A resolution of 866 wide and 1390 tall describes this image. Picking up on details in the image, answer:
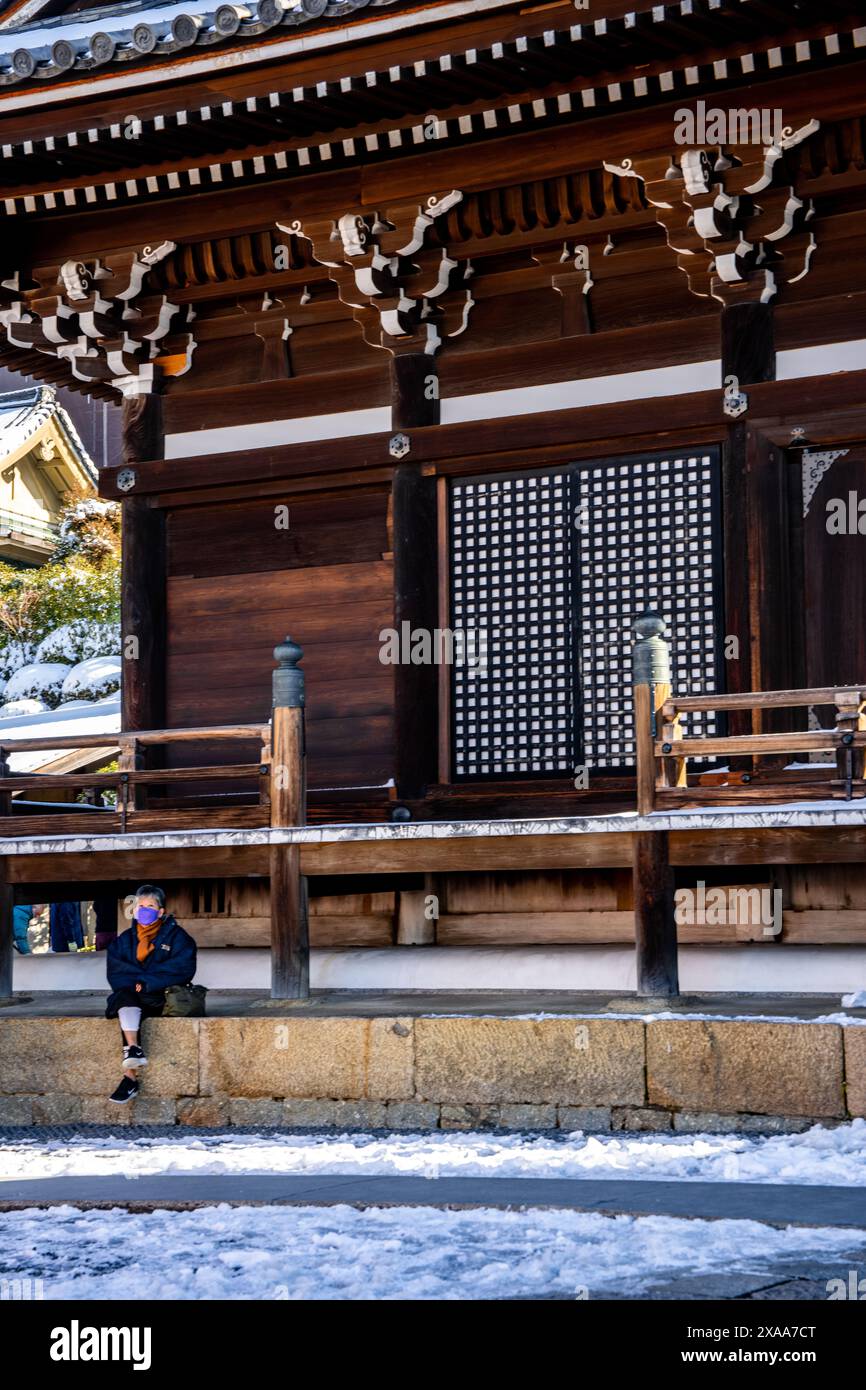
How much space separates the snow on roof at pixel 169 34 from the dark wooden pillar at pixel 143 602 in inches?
116

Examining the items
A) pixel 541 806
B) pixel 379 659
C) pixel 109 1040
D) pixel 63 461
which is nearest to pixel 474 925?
pixel 541 806

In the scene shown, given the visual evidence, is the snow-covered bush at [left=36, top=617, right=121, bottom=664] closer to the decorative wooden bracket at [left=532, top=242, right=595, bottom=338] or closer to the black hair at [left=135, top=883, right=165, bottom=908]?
the decorative wooden bracket at [left=532, top=242, right=595, bottom=338]

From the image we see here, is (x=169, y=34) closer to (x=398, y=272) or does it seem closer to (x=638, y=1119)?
(x=398, y=272)

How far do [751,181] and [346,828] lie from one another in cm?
504

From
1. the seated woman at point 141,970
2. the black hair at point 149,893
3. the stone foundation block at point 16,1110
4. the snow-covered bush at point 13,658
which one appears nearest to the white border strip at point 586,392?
the black hair at point 149,893

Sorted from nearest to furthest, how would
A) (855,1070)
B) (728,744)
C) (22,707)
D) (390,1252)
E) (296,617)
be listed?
1. (390,1252)
2. (855,1070)
3. (728,744)
4. (296,617)
5. (22,707)

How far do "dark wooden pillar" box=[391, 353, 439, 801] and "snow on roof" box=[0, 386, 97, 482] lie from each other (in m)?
22.6

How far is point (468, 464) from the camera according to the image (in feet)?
42.2

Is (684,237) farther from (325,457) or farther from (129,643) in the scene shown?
(129,643)

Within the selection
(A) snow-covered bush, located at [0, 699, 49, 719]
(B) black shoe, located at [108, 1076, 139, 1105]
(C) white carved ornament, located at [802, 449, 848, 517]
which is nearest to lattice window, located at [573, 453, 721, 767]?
(C) white carved ornament, located at [802, 449, 848, 517]

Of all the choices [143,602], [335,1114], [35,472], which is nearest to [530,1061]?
[335,1114]

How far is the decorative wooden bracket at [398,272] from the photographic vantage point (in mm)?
12656

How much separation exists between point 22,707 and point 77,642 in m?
2.81

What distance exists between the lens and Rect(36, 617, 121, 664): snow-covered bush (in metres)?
29.2
